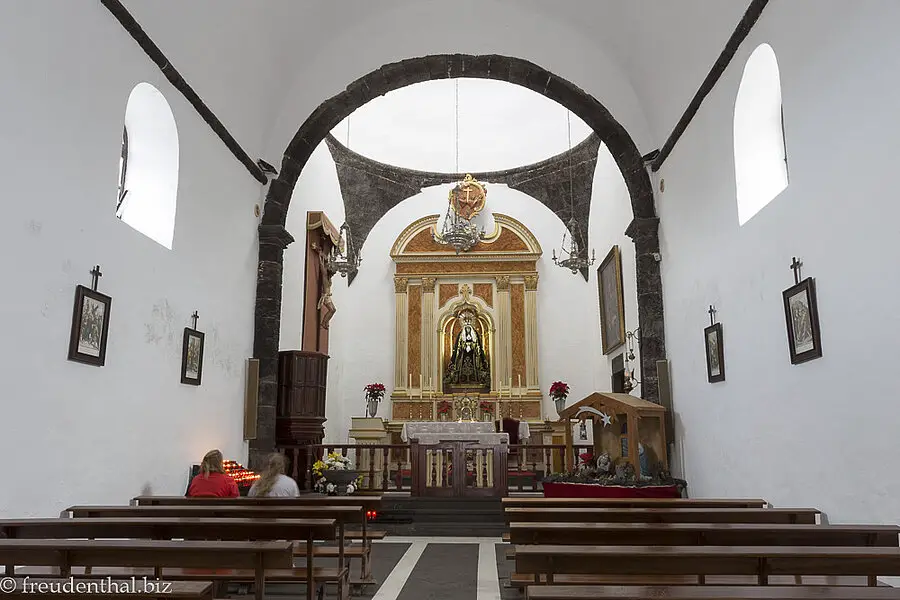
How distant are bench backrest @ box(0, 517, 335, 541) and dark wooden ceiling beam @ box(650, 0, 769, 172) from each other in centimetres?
595

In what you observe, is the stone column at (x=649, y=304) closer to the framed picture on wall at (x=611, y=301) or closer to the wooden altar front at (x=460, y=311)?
the framed picture on wall at (x=611, y=301)

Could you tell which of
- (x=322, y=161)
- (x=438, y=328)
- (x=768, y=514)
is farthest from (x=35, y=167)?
(x=438, y=328)

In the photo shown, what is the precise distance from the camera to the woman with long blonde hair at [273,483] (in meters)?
6.43

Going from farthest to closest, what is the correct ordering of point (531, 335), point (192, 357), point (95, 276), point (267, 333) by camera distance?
1. point (531, 335)
2. point (267, 333)
3. point (192, 357)
4. point (95, 276)

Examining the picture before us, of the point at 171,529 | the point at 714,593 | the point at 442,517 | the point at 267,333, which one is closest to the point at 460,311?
the point at 267,333

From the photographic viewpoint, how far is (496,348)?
670 inches

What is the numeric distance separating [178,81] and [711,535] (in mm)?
6965

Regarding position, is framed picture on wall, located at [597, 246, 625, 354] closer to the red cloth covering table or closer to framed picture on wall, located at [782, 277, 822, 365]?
the red cloth covering table

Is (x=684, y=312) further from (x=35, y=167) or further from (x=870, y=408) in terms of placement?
(x=35, y=167)

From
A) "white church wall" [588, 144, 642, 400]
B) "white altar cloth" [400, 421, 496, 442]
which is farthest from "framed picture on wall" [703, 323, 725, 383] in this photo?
"white altar cloth" [400, 421, 496, 442]

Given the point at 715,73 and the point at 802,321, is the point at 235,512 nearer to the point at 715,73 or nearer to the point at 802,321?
the point at 802,321

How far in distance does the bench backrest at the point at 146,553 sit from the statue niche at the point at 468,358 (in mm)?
13712

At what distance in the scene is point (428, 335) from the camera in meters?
17.2

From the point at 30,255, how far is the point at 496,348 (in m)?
12.8
